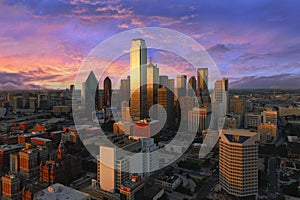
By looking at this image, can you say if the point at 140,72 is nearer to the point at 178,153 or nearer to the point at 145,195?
the point at 178,153

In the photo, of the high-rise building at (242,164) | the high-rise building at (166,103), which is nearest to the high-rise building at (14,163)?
the high-rise building at (242,164)

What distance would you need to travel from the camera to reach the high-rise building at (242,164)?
413 cm

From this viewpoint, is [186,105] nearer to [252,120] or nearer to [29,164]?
[252,120]

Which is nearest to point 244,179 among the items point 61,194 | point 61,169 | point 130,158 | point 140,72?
point 130,158

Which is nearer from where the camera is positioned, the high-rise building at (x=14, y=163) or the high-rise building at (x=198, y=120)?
the high-rise building at (x=14, y=163)

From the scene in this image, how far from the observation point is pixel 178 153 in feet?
23.7

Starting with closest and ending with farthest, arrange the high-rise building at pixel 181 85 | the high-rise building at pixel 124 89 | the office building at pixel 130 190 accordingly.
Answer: the office building at pixel 130 190, the high-rise building at pixel 181 85, the high-rise building at pixel 124 89

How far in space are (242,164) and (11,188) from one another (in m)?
4.52

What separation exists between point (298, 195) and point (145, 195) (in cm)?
319

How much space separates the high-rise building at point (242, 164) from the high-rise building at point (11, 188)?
4206 millimetres

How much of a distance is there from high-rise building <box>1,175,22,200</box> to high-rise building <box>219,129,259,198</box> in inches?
166

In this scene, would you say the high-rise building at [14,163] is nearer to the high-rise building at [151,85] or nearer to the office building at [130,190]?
the office building at [130,190]

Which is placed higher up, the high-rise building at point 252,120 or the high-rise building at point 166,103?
the high-rise building at point 166,103

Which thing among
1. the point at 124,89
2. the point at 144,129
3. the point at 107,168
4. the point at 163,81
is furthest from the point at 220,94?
the point at 107,168
